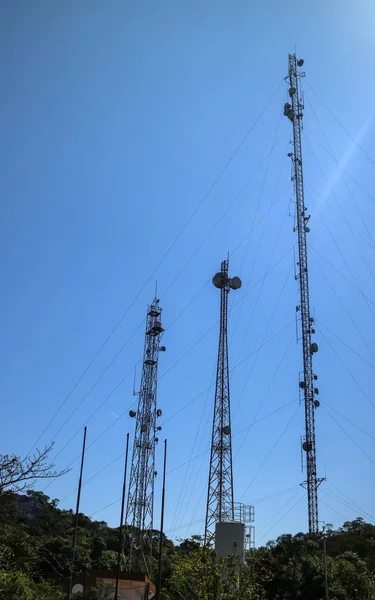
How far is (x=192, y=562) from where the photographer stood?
22.0 metres

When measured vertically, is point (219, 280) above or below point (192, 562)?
above

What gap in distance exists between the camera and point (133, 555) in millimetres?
45719

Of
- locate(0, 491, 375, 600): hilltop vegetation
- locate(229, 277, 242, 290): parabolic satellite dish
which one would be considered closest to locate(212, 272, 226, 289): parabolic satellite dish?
locate(229, 277, 242, 290): parabolic satellite dish

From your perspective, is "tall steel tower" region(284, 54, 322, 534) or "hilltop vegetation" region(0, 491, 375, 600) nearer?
"hilltop vegetation" region(0, 491, 375, 600)

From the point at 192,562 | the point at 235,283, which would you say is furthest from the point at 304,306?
the point at 192,562

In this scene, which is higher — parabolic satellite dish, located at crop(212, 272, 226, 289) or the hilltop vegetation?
parabolic satellite dish, located at crop(212, 272, 226, 289)

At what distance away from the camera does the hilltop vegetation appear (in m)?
18.3

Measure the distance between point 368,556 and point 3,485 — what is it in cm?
3981

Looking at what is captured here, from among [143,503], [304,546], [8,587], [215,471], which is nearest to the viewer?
[8,587]

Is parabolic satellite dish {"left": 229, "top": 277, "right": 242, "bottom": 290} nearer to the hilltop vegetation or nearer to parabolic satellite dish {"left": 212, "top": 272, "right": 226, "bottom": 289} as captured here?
parabolic satellite dish {"left": 212, "top": 272, "right": 226, "bottom": 289}

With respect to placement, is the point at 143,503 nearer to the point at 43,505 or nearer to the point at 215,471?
the point at 215,471

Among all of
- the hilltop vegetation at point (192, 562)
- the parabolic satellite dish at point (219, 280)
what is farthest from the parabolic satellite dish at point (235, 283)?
the hilltop vegetation at point (192, 562)

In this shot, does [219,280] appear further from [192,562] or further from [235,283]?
[192,562]

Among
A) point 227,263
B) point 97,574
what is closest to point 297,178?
point 227,263
